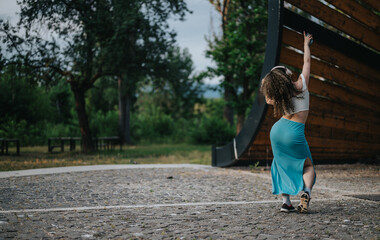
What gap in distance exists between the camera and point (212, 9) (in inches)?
954

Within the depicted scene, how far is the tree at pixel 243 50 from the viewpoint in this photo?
19.3m

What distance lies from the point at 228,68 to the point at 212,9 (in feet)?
19.5

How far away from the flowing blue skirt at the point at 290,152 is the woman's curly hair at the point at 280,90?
0.57 ft

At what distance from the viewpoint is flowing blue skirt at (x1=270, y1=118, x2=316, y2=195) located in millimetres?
4750

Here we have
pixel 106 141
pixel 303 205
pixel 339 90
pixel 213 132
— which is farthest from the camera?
pixel 213 132

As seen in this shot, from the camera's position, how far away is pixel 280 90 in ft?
15.6

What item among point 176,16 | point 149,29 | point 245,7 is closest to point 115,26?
point 149,29

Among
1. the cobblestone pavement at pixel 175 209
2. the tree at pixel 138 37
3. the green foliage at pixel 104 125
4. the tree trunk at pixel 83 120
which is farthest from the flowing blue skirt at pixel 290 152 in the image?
the green foliage at pixel 104 125

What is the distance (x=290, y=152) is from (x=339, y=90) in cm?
578

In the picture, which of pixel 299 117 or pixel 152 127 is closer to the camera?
pixel 299 117

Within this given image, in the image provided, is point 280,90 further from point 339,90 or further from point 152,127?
point 152,127

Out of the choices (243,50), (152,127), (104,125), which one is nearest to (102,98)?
(152,127)

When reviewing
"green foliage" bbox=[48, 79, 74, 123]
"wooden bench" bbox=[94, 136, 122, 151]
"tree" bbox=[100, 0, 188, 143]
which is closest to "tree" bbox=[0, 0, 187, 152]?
"tree" bbox=[100, 0, 188, 143]

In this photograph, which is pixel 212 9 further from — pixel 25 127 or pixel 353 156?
pixel 353 156
